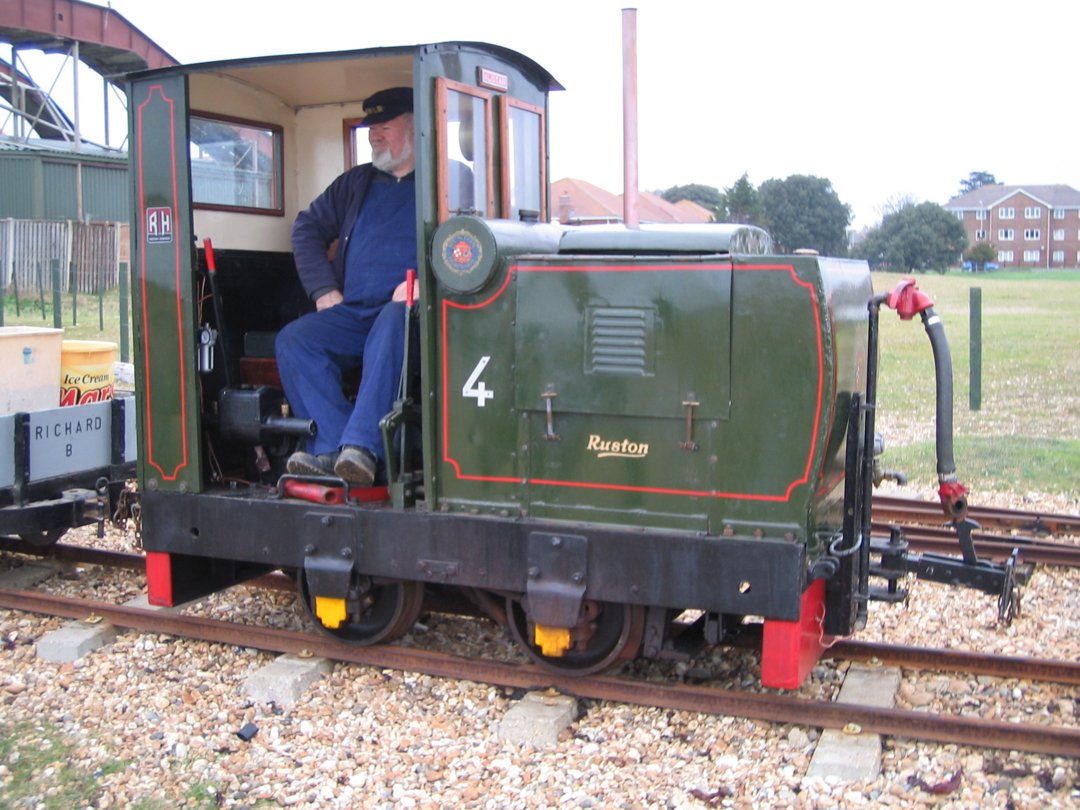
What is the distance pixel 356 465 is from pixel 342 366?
691 mm

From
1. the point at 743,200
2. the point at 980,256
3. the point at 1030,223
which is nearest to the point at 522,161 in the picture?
the point at 743,200

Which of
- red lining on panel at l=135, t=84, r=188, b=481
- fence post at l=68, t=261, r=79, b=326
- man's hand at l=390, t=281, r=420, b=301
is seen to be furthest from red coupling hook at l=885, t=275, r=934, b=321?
fence post at l=68, t=261, r=79, b=326

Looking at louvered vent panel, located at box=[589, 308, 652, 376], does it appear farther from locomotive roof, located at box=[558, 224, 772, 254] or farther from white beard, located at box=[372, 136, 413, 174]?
white beard, located at box=[372, 136, 413, 174]

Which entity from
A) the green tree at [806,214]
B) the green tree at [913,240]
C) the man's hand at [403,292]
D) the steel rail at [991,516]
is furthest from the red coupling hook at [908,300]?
the green tree at [913,240]

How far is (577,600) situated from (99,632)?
2592 millimetres

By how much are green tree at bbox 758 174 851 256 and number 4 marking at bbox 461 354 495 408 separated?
2124 cm

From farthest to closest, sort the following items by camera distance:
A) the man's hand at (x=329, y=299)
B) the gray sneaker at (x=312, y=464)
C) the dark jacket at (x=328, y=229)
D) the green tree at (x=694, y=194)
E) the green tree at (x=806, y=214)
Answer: the green tree at (x=694, y=194) → the green tree at (x=806, y=214) → the dark jacket at (x=328, y=229) → the man's hand at (x=329, y=299) → the gray sneaker at (x=312, y=464)

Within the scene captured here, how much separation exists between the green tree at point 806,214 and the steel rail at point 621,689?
21.1 meters

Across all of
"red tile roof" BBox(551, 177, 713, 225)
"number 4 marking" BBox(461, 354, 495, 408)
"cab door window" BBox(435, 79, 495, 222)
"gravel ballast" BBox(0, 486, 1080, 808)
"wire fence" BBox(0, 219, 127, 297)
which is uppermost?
"red tile roof" BBox(551, 177, 713, 225)

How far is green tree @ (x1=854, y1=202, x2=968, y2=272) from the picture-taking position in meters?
29.6

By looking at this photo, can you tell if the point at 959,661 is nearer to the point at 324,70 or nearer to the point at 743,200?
the point at 324,70

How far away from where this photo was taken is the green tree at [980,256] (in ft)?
157

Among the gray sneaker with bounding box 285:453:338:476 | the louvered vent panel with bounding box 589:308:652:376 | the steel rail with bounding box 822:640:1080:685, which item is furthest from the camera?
the gray sneaker with bounding box 285:453:338:476

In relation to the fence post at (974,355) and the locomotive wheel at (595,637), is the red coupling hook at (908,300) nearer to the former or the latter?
the locomotive wheel at (595,637)
